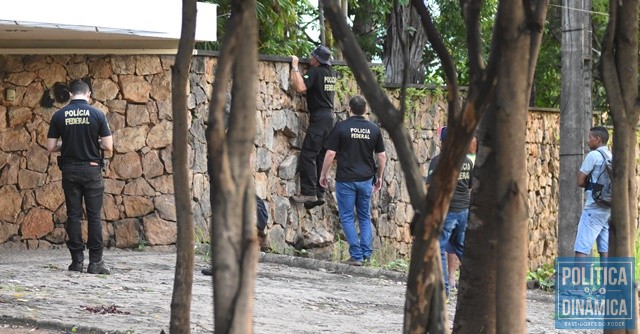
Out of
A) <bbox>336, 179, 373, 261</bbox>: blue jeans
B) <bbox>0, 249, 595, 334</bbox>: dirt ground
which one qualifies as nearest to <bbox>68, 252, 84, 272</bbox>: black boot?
<bbox>0, 249, 595, 334</bbox>: dirt ground

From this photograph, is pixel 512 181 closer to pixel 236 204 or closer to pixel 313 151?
pixel 236 204

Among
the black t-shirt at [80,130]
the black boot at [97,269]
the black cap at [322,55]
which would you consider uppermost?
the black cap at [322,55]

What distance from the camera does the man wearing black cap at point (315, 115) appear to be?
1523 cm

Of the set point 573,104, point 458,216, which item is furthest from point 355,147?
point 573,104

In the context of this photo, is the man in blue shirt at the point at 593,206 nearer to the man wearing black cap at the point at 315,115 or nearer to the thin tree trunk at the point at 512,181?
the man wearing black cap at the point at 315,115

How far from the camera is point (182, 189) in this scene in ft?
21.4

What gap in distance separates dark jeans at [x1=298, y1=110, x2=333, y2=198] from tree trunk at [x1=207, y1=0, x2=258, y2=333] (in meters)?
10.6

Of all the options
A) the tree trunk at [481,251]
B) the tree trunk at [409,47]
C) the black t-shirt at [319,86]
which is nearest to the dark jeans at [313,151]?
the black t-shirt at [319,86]

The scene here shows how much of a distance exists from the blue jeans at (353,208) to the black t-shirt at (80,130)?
10.0ft

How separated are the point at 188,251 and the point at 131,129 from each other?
806 centimetres

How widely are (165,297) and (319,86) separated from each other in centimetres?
560

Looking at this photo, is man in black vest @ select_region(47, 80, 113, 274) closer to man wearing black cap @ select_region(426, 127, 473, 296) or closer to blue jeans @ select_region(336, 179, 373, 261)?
blue jeans @ select_region(336, 179, 373, 261)

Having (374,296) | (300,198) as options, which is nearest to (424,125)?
(300,198)

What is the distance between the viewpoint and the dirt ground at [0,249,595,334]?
8.70m
